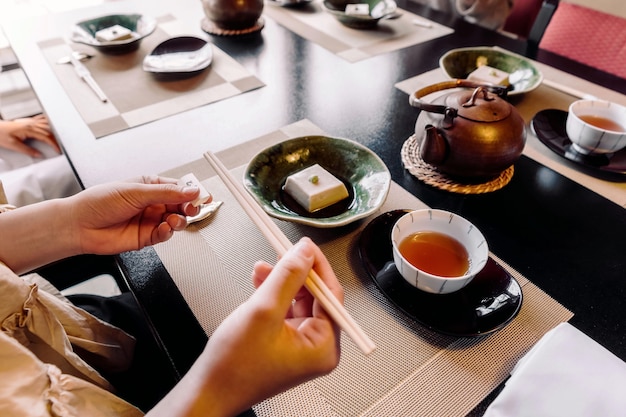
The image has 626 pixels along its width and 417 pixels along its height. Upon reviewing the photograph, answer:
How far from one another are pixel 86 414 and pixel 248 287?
278 millimetres

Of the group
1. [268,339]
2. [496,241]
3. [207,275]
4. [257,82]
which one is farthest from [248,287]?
[257,82]

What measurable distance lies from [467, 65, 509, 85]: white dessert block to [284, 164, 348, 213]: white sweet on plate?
561mm

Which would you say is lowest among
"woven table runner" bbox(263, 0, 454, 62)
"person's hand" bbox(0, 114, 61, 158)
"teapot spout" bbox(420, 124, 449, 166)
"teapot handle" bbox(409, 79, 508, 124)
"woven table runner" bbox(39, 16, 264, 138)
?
"person's hand" bbox(0, 114, 61, 158)

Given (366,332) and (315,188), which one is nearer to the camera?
(366,332)

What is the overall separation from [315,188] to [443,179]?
297 millimetres

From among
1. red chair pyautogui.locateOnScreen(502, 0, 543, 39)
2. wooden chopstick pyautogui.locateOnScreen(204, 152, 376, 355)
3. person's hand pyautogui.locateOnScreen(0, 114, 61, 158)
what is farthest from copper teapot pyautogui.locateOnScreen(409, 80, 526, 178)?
red chair pyautogui.locateOnScreen(502, 0, 543, 39)

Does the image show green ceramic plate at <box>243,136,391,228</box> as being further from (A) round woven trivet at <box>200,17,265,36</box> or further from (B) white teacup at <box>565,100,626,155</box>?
(A) round woven trivet at <box>200,17,265,36</box>

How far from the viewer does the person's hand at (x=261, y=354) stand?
1.66ft

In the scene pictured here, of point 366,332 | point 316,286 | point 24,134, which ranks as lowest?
point 24,134

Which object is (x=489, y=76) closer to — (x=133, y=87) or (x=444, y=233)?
(x=444, y=233)

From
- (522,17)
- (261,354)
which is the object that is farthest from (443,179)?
(522,17)

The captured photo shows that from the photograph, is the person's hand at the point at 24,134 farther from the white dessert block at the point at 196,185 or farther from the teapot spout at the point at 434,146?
the teapot spout at the point at 434,146

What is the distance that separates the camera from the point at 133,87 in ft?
4.04

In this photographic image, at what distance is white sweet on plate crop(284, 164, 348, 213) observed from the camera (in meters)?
0.80
